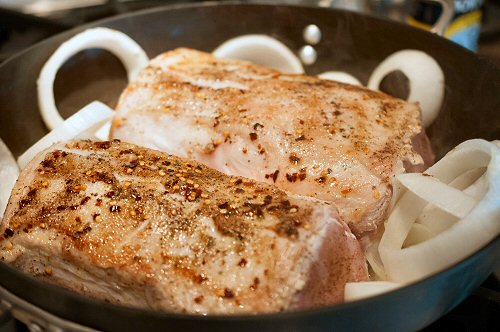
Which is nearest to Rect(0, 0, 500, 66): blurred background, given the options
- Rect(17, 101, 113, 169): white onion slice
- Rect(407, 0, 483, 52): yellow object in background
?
Rect(407, 0, 483, 52): yellow object in background

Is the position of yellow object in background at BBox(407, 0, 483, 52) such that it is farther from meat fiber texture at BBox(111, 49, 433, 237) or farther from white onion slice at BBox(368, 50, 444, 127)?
meat fiber texture at BBox(111, 49, 433, 237)

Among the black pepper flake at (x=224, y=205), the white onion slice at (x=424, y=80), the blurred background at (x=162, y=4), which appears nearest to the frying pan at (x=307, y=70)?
the white onion slice at (x=424, y=80)

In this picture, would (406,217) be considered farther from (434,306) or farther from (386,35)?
(386,35)

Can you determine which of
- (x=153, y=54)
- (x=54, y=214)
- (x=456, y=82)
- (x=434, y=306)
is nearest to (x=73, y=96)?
(x=153, y=54)

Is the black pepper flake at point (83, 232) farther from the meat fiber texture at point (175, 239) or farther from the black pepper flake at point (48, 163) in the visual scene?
the black pepper flake at point (48, 163)

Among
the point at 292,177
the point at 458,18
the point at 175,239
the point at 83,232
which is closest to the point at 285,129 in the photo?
the point at 292,177

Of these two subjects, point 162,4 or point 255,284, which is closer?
point 255,284

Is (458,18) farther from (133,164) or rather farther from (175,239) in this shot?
(175,239)
